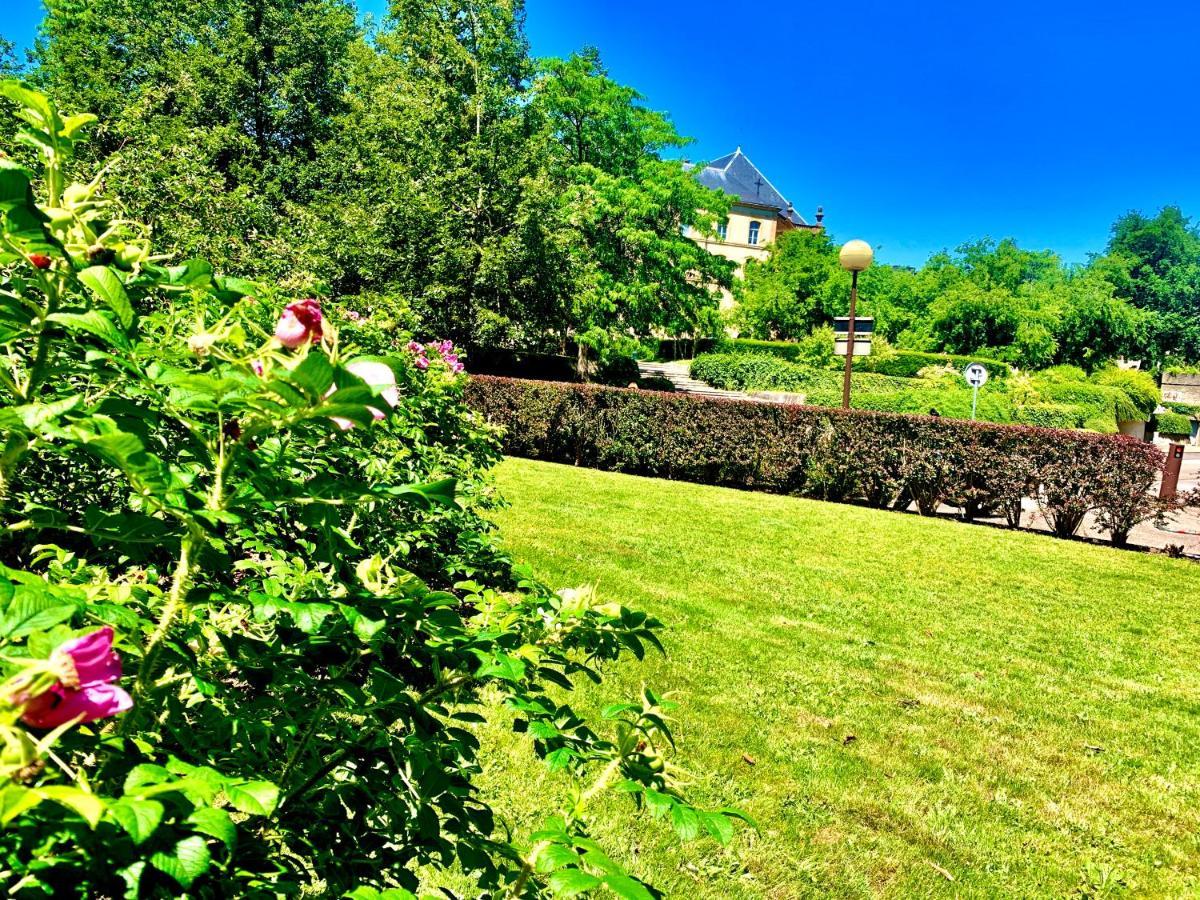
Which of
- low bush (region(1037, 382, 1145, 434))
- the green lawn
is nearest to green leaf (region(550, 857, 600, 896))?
the green lawn

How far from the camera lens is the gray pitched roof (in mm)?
51875

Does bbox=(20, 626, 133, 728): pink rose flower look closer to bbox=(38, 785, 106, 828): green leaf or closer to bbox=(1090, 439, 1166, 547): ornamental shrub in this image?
bbox=(38, 785, 106, 828): green leaf

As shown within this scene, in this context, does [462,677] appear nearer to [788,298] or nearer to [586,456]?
[586,456]

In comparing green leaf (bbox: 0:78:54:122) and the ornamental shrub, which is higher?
green leaf (bbox: 0:78:54:122)

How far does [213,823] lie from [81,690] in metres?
0.22

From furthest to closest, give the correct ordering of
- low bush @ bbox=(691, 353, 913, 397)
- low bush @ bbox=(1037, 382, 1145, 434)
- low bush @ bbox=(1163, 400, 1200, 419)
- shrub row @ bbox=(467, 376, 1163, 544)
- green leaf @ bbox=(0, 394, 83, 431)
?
low bush @ bbox=(1163, 400, 1200, 419)
low bush @ bbox=(691, 353, 913, 397)
low bush @ bbox=(1037, 382, 1145, 434)
shrub row @ bbox=(467, 376, 1163, 544)
green leaf @ bbox=(0, 394, 83, 431)

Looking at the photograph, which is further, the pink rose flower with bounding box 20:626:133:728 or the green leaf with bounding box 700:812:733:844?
the green leaf with bounding box 700:812:733:844

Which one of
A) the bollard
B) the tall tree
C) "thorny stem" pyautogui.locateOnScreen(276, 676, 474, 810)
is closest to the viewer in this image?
"thorny stem" pyautogui.locateOnScreen(276, 676, 474, 810)

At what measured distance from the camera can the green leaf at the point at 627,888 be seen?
82cm

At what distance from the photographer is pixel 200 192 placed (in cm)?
1146

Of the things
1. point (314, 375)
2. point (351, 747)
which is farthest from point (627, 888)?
point (314, 375)

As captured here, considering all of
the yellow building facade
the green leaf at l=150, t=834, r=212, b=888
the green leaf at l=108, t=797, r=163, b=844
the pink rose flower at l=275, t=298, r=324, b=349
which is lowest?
the green leaf at l=150, t=834, r=212, b=888

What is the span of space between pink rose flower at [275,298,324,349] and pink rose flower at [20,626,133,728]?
1.13ft

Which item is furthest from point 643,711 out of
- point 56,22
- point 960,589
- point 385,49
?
point 56,22
